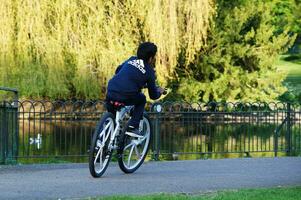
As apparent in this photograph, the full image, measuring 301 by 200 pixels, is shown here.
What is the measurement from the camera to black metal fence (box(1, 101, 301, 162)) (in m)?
16.2

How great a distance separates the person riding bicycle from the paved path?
3.08 feet

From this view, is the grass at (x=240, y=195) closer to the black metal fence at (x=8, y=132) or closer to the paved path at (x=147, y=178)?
the paved path at (x=147, y=178)

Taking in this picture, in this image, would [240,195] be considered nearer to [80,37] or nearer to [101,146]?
[101,146]

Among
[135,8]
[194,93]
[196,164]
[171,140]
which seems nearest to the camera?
[196,164]

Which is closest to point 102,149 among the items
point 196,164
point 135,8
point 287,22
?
point 196,164

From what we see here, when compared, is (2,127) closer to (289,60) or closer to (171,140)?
(171,140)

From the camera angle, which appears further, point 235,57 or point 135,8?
point 235,57

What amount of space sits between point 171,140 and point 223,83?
18168 millimetres

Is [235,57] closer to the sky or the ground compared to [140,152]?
closer to the sky

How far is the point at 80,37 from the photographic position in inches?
1079

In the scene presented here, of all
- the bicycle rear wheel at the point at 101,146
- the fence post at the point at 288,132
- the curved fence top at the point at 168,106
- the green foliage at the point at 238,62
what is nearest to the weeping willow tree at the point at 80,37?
the curved fence top at the point at 168,106

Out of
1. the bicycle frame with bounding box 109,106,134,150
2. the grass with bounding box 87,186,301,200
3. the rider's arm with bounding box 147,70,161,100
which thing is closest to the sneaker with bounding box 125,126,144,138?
the bicycle frame with bounding box 109,106,134,150

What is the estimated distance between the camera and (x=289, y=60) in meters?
91.8

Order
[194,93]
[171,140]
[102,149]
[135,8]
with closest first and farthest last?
[102,149]
[171,140]
[135,8]
[194,93]
